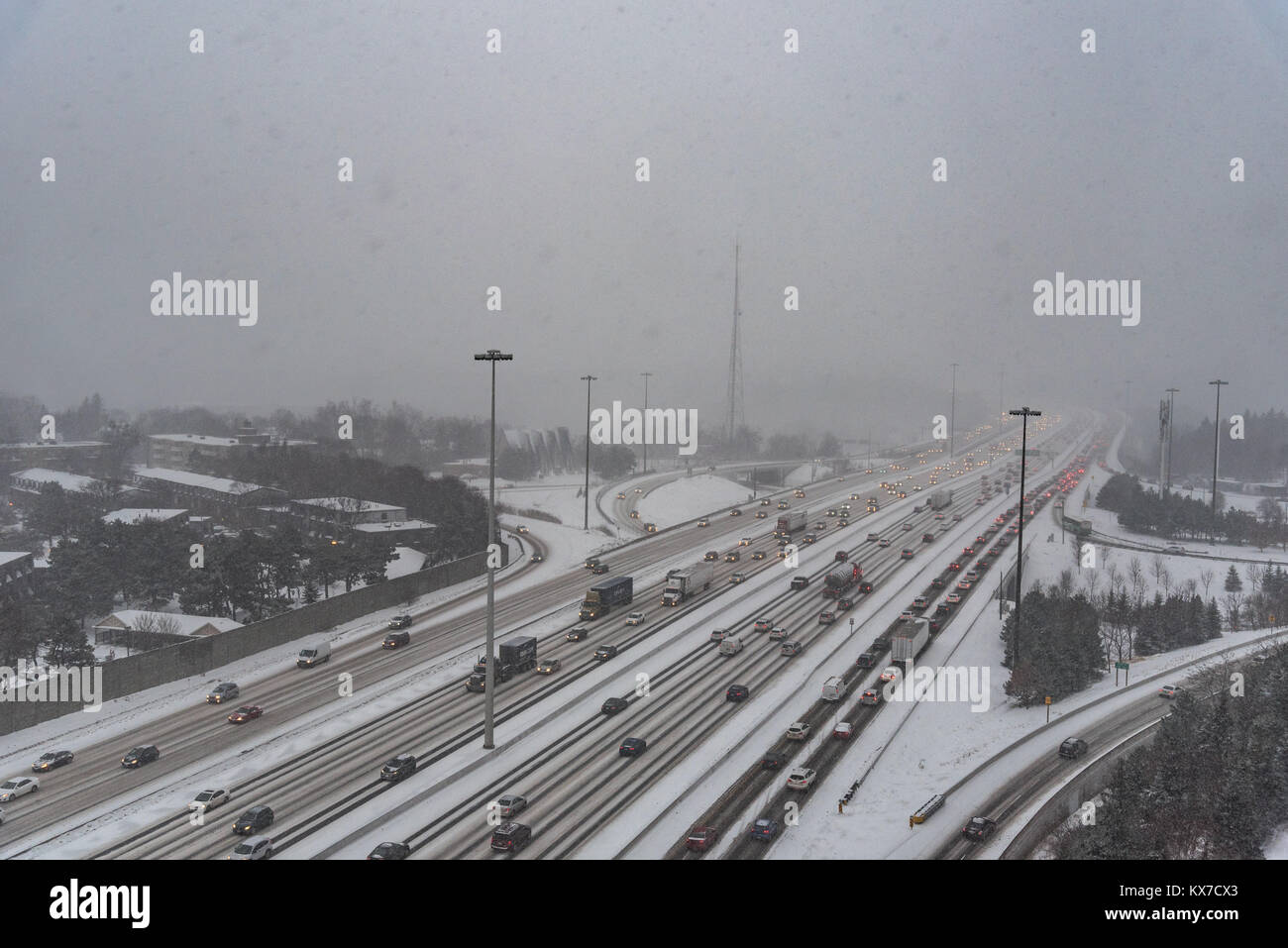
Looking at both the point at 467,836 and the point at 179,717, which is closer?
the point at 467,836

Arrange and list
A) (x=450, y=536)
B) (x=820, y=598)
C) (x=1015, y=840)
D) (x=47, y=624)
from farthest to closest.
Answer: (x=450, y=536)
(x=820, y=598)
(x=47, y=624)
(x=1015, y=840)

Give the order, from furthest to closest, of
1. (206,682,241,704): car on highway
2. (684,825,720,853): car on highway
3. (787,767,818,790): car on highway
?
1. (206,682,241,704): car on highway
2. (787,767,818,790): car on highway
3. (684,825,720,853): car on highway

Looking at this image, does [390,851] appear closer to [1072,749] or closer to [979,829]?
[979,829]

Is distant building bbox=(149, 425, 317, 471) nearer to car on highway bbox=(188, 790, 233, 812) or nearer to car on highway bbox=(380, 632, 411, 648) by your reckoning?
car on highway bbox=(380, 632, 411, 648)

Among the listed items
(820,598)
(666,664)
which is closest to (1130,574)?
(820,598)

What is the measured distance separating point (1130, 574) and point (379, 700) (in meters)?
48.8

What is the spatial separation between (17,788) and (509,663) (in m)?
15.0

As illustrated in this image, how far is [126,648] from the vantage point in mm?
37375

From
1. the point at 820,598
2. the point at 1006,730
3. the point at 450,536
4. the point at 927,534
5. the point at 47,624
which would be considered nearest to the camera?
the point at 1006,730

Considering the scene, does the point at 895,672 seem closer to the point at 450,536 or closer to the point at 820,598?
the point at 820,598

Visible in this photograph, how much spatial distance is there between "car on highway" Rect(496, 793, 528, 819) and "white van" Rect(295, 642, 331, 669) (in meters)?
15.3

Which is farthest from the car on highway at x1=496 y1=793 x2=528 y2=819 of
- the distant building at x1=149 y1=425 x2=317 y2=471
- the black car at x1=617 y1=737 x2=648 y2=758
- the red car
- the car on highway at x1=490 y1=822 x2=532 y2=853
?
the distant building at x1=149 y1=425 x2=317 y2=471

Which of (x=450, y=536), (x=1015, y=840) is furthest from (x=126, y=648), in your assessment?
(x=1015, y=840)

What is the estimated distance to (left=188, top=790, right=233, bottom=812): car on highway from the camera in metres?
22.1
